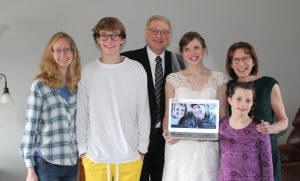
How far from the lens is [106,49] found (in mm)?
1973

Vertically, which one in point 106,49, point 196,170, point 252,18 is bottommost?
point 196,170

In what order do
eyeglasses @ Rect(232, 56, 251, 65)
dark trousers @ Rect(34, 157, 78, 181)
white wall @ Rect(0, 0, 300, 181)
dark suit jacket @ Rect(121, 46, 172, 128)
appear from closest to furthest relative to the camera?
dark trousers @ Rect(34, 157, 78, 181) → eyeglasses @ Rect(232, 56, 251, 65) → dark suit jacket @ Rect(121, 46, 172, 128) → white wall @ Rect(0, 0, 300, 181)

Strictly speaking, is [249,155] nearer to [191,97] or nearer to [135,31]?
[191,97]

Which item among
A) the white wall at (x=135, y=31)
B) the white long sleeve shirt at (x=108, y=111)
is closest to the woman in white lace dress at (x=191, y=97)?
the white long sleeve shirt at (x=108, y=111)

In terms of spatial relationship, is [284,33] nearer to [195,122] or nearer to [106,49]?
[195,122]

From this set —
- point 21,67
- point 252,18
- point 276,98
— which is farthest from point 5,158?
point 252,18

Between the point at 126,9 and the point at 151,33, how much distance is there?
1.02 metres

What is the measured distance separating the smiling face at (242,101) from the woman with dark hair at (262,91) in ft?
0.58

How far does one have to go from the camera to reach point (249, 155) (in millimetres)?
1800

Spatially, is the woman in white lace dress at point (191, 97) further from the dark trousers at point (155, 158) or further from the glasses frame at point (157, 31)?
the glasses frame at point (157, 31)

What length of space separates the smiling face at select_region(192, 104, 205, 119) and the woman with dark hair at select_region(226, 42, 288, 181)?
0.97 ft

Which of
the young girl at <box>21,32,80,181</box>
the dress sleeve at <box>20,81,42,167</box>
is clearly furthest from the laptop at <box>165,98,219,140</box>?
the dress sleeve at <box>20,81,42,167</box>

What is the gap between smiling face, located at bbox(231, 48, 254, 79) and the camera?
1.99m

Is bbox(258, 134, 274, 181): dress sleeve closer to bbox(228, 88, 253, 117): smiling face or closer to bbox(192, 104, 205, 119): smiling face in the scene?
bbox(228, 88, 253, 117): smiling face
